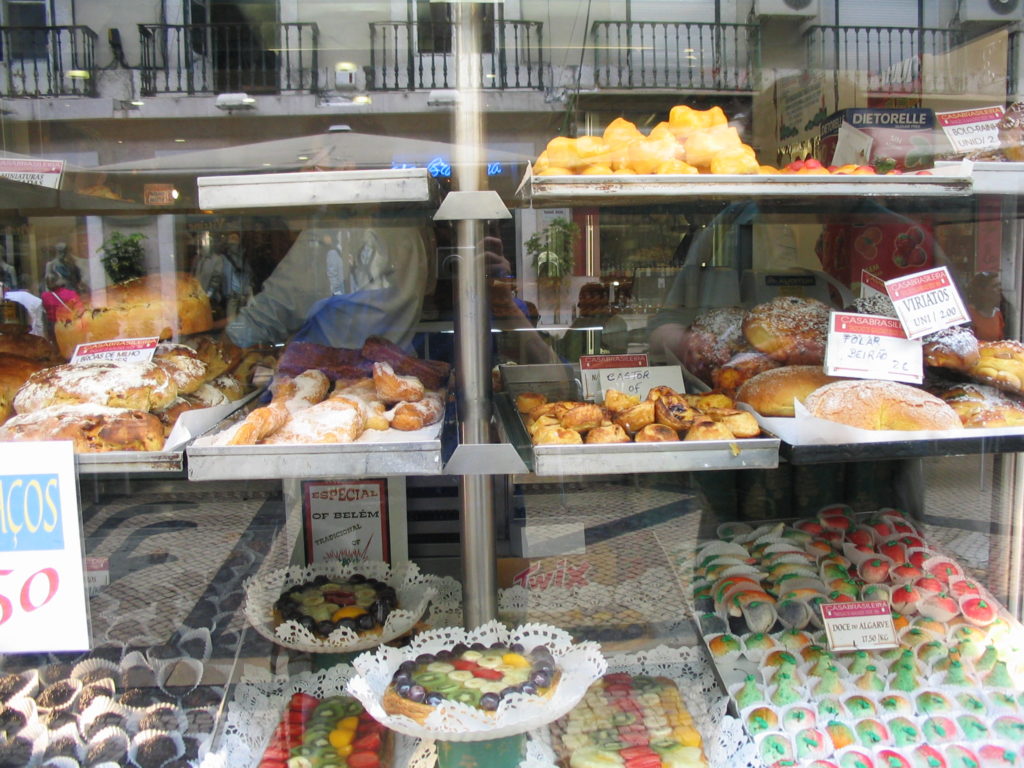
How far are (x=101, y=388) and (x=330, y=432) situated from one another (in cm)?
57

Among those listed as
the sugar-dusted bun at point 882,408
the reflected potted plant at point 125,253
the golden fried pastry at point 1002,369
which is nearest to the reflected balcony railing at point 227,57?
the reflected potted plant at point 125,253

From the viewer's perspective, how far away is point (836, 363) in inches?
64.1

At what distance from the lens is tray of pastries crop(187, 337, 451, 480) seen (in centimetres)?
136

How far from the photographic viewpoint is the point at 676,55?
323cm

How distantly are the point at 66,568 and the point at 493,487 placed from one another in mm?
922

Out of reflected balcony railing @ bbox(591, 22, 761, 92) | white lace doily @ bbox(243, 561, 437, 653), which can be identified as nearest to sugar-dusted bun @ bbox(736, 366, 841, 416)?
white lace doily @ bbox(243, 561, 437, 653)

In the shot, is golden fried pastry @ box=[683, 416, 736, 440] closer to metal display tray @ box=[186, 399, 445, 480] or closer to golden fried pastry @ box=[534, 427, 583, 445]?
golden fried pastry @ box=[534, 427, 583, 445]

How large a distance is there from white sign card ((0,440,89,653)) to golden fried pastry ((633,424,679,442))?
1.15m

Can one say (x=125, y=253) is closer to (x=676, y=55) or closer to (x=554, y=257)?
(x=554, y=257)

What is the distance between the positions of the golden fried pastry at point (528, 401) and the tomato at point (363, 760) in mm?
879

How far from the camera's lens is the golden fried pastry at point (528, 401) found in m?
1.79

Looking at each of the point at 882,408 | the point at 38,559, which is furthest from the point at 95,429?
the point at 882,408

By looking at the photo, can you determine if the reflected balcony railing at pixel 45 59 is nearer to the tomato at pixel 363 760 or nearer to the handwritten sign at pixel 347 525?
the handwritten sign at pixel 347 525

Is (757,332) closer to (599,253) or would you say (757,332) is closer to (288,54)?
(599,253)
